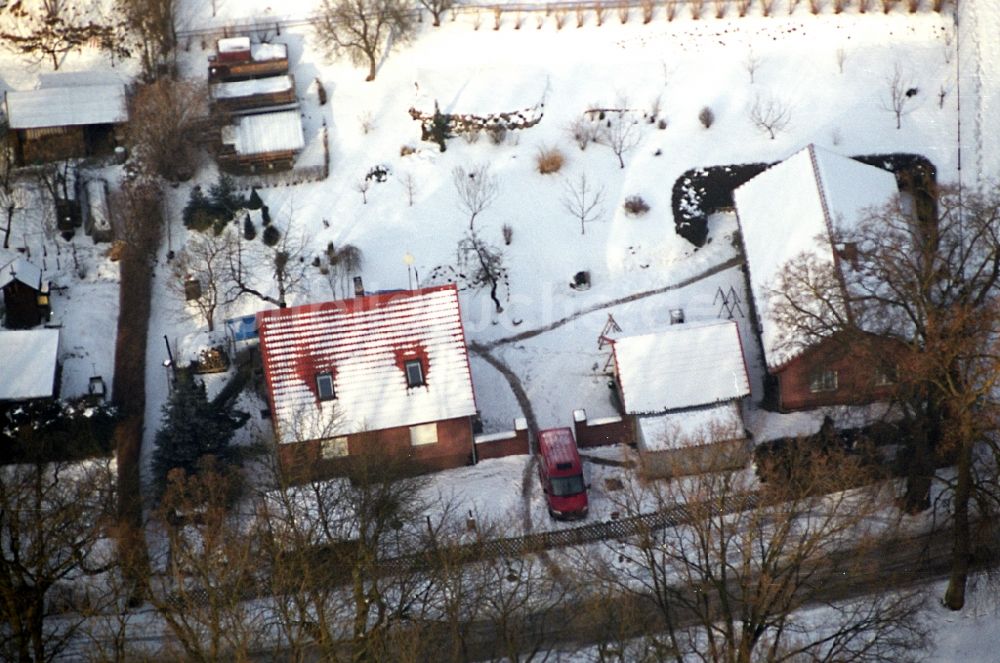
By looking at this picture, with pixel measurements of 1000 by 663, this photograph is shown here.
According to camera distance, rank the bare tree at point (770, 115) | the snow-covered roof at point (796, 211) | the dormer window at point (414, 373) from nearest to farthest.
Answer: the dormer window at point (414, 373)
the snow-covered roof at point (796, 211)
the bare tree at point (770, 115)

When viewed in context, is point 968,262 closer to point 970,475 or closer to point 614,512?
point 970,475

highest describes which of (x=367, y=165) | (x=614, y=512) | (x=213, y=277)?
(x=367, y=165)

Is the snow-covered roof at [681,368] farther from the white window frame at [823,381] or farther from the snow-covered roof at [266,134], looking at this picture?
the snow-covered roof at [266,134]

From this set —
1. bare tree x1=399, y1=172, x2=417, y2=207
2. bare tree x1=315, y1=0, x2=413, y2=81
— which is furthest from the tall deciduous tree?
bare tree x1=315, y1=0, x2=413, y2=81

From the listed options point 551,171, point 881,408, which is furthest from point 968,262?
point 551,171

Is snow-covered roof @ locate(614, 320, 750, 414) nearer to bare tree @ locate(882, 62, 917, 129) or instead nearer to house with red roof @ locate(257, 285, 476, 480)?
house with red roof @ locate(257, 285, 476, 480)

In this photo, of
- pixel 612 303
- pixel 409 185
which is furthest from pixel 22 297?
pixel 612 303

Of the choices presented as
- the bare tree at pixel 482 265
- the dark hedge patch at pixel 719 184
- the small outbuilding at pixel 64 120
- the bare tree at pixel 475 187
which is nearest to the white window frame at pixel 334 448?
the bare tree at pixel 482 265
